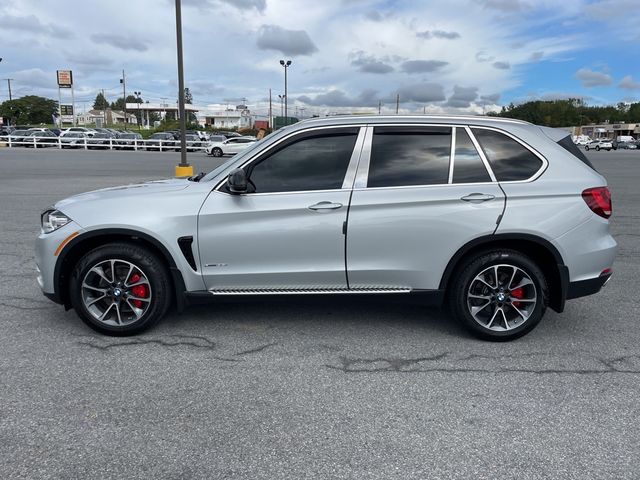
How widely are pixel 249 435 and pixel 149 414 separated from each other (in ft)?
2.18

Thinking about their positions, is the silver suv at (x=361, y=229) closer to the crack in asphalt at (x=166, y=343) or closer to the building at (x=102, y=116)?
the crack in asphalt at (x=166, y=343)

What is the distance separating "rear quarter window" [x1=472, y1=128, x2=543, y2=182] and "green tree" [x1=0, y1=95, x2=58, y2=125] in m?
148

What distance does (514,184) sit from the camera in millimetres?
4062

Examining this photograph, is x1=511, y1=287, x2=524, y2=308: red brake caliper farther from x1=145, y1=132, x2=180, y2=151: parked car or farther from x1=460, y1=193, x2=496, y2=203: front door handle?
x1=145, y1=132, x2=180, y2=151: parked car

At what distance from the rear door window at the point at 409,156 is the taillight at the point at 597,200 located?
111cm

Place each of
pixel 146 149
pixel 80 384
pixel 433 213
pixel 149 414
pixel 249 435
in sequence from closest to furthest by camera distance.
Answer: pixel 249 435 < pixel 149 414 < pixel 80 384 < pixel 433 213 < pixel 146 149

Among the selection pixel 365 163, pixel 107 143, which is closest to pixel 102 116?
pixel 107 143

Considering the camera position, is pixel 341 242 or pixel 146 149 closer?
pixel 341 242

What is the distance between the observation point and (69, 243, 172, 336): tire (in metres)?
4.07

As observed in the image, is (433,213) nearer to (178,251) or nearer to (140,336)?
(178,251)

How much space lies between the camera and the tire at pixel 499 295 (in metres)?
4.09

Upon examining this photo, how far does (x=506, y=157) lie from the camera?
4.16 metres

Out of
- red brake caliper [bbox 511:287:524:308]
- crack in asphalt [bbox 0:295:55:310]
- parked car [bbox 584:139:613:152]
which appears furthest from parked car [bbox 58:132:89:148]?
parked car [bbox 584:139:613:152]

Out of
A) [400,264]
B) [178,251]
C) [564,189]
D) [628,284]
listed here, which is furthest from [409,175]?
[628,284]
